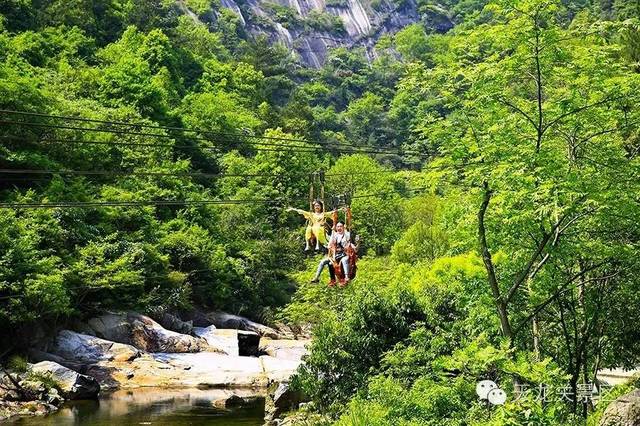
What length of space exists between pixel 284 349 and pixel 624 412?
24890mm

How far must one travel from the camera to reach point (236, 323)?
38.3 m

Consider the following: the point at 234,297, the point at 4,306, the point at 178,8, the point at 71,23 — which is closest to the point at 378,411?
the point at 4,306

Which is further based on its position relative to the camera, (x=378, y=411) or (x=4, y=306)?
(x=4, y=306)

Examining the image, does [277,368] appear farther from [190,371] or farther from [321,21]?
[321,21]

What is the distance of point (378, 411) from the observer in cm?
1197

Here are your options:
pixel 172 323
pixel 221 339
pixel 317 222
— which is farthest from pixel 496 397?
pixel 172 323

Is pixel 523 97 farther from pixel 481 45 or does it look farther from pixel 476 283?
pixel 476 283

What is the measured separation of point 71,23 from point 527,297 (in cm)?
5249

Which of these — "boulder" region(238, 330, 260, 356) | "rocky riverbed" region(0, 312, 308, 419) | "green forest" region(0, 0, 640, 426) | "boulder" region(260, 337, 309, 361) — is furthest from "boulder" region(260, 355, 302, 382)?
"green forest" region(0, 0, 640, 426)

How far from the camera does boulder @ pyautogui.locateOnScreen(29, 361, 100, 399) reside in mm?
23625

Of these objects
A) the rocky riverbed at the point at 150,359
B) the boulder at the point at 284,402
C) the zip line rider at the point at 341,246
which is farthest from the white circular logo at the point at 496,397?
the rocky riverbed at the point at 150,359

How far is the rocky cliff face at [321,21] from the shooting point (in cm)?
11881

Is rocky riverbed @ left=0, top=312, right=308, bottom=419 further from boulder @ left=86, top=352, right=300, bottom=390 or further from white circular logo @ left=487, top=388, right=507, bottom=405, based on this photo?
white circular logo @ left=487, top=388, right=507, bottom=405

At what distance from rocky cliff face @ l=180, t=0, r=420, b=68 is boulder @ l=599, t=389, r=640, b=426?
102 m
